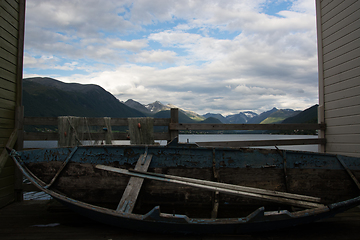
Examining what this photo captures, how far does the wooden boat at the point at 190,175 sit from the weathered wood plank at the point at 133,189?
17 mm

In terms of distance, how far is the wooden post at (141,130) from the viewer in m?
5.53

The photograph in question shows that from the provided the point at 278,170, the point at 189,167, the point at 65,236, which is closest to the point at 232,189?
the point at 189,167

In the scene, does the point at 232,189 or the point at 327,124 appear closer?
the point at 232,189

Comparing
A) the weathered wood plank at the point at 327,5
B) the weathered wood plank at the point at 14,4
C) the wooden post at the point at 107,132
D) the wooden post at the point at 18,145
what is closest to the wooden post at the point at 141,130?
the wooden post at the point at 107,132

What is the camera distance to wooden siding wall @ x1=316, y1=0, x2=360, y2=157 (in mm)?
5422

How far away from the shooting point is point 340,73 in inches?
230

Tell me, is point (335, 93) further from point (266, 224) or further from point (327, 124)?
point (266, 224)

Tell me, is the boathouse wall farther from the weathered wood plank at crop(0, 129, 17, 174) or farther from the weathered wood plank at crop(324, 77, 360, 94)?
the weathered wood plank at crop(324, 77, 360, 94)

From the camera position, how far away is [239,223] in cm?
288

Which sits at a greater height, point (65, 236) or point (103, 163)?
point (103, 163)

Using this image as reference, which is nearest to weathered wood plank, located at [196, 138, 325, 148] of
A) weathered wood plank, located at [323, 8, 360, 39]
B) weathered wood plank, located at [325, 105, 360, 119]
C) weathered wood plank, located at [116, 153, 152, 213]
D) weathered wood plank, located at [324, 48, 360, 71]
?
weathered wood plank, located at [325, 105, 360, 119]

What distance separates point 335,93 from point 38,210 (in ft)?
25.5

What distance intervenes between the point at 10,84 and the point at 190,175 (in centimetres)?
451

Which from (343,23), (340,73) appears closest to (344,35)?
(343,23)
